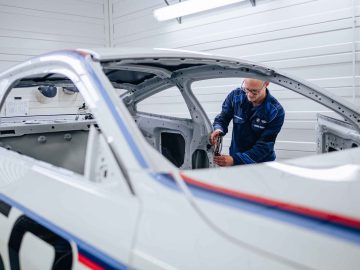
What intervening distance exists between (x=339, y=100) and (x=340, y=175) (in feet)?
3.32

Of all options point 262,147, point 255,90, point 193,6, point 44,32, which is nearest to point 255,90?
point 255,90

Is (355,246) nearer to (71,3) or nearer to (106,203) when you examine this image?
(106,203)

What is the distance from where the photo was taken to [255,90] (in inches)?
113

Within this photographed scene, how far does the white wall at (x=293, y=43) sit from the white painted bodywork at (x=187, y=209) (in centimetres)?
280

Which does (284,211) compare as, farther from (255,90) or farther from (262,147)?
(255,90)

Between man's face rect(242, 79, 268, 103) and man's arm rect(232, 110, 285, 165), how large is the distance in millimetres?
232

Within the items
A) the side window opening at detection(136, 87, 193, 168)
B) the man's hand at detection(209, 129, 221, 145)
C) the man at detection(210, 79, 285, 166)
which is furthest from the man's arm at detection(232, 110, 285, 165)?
the side window opening at detection(136, 87, 193, 168)

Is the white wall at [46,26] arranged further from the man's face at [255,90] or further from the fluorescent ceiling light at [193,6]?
the man's face at [255,90]

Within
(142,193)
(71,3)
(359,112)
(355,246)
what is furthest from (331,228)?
(71,3)

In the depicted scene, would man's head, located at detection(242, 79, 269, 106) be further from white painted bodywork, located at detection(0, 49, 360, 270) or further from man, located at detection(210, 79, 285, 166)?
white painted bodywork, located at detection(0, 49, 360, 270)

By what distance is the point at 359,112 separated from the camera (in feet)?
6.13

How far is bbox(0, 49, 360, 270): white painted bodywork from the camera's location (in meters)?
0.75

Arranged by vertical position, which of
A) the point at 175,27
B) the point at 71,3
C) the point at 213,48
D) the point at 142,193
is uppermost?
the point at 71,3

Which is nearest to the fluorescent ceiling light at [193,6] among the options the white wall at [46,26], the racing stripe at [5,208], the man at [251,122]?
the man at [251,122]
